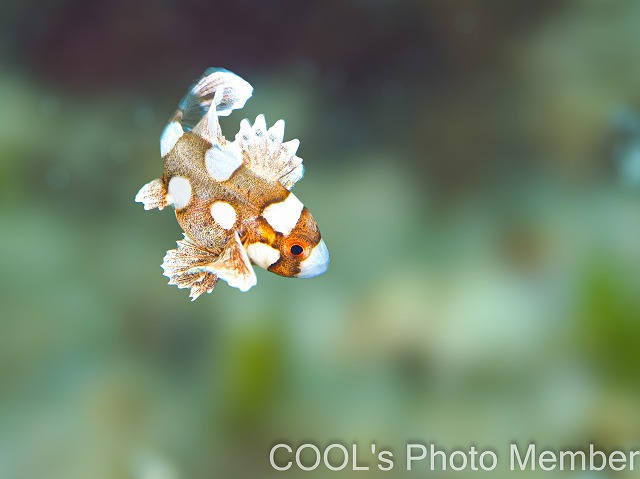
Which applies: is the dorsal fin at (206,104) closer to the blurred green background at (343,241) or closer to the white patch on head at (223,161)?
the white patch on head at (223,161)

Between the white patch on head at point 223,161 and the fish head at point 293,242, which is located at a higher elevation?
the white patch on head at point 223,161

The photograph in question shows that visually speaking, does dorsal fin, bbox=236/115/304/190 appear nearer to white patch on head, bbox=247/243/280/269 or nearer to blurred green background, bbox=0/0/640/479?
white patch on head, bbox=247/243/280/269

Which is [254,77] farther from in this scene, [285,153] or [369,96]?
[285,153]

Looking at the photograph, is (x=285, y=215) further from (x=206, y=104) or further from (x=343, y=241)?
(x=343, y=241)

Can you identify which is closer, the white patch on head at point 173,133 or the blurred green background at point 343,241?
the white patch on head at point 173,133

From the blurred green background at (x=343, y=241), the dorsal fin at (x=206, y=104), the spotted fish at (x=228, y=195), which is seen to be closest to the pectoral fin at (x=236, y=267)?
the spotted fish at (x=228, y=195)

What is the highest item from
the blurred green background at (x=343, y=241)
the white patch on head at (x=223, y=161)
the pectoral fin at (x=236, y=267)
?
the blurred green background at (x=343, y=241)

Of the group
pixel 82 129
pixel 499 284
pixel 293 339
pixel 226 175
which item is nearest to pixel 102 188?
pixel 82 129

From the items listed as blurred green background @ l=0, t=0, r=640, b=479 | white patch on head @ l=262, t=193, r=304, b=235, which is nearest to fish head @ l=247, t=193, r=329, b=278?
white patch on head @ l=262, t=193, r=304, b=235
